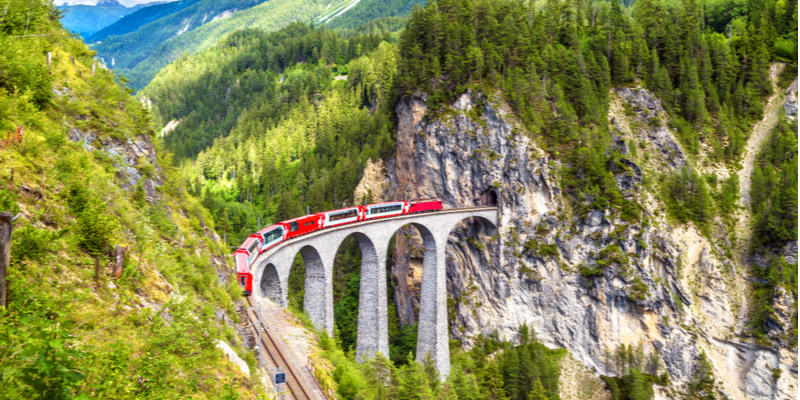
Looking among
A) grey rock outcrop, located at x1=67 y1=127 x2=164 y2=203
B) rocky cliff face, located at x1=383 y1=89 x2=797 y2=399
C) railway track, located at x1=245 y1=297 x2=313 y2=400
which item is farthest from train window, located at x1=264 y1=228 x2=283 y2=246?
rocky cliff face, located at x1=383 y1=89 x2=797 y2=399

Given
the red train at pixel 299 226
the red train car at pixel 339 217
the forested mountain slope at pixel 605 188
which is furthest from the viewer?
the forested mountain slope at pixel 605 188

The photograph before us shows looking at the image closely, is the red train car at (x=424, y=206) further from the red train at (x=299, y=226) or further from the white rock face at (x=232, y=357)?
the white rock face at (x=232, y=357)

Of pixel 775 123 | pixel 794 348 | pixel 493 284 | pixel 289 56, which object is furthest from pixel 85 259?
pixel 289 56

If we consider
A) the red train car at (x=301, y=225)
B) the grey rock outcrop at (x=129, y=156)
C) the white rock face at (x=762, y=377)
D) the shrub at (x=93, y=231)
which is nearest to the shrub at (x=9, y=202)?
the shrub at (x=93, y=231)

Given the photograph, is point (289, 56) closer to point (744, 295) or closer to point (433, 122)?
point (433, 122)

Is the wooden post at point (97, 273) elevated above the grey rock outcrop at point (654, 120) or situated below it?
below
